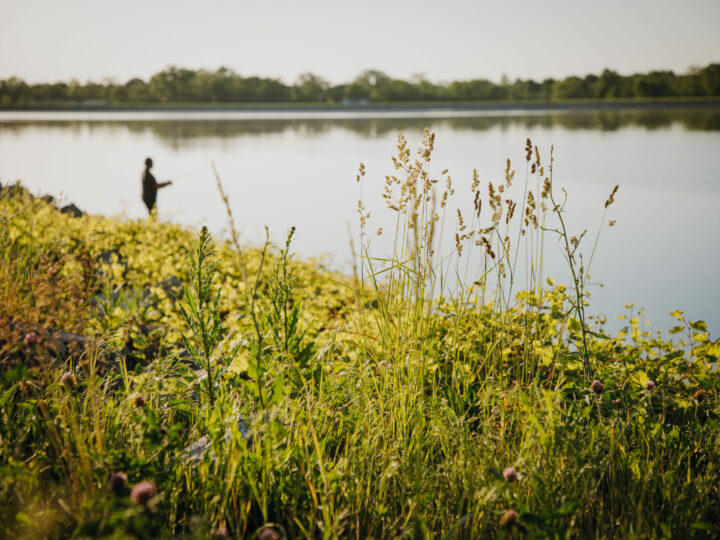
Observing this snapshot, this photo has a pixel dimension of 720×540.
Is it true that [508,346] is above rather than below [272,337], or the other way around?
below

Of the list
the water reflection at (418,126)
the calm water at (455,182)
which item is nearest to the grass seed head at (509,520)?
the calm water at (455,182)

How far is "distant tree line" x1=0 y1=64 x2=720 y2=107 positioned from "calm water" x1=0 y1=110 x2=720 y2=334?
3810cm

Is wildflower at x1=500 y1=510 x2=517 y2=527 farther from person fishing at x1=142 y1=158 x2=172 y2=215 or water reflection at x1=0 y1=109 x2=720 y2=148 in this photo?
water reflection at x1=0 y1=109 x2=720 y2=148

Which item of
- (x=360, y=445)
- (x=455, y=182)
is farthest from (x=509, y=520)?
(x=455, y=182)

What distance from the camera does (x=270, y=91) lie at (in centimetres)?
6075

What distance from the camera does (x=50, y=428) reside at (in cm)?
166

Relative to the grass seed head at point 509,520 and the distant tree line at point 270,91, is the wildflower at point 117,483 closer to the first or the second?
the grass seed head at point 509,520

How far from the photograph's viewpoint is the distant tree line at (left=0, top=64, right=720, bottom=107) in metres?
54.4

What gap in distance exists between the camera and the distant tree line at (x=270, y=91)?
178ft

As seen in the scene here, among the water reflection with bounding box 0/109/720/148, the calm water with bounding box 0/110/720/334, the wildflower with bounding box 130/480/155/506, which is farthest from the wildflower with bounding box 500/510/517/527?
the water reflection with bounding box 0/109/720/148

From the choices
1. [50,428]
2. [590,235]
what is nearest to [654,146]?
[590,235]

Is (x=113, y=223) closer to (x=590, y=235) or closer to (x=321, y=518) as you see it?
(x=321, y=518)

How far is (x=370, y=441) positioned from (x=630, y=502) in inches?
34.0

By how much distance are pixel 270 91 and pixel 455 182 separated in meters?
55.7
